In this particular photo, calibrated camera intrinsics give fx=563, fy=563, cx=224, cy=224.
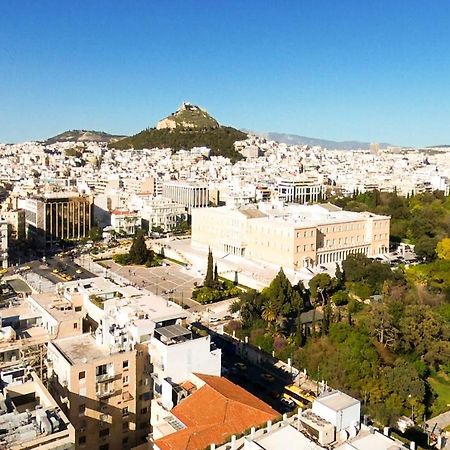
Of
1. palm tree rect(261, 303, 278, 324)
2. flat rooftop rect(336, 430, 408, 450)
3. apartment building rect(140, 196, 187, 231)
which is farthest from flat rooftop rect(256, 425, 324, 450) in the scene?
apartment building rect(140, 196, 187, 231)

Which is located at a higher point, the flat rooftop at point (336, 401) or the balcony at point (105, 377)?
the flat rooftop at point (336, 401)

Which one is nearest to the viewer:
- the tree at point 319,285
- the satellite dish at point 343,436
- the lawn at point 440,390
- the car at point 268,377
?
the satellite dish at point 343,436

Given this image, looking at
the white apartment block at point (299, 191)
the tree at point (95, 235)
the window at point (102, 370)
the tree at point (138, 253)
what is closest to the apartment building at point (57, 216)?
the tree at point (95, 235)

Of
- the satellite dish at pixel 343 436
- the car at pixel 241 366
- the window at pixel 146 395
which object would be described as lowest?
the car at pixel 241 366

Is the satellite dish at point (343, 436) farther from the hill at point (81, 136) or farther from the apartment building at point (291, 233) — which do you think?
the hill at point (81, 136)

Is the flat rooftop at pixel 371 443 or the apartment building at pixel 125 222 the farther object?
the apartment building at pixel 125 222

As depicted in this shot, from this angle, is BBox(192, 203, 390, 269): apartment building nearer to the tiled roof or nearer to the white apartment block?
the white apartment block

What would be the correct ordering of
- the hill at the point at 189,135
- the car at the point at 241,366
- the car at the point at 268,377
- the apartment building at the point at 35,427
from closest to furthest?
the apartment building at the point at 35,427
the car at the point at 268,377
the car at the point at 241,366
the hill at the point at 189,135

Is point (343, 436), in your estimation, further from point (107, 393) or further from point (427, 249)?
point (427, 249)
